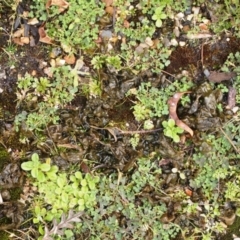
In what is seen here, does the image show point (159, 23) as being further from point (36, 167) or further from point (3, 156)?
point (3, 156)

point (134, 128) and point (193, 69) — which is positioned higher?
point (193, 69)

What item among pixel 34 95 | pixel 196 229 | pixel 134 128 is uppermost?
pixel 34 95

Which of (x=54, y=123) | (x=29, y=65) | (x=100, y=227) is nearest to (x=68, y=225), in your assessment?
(x=100, y=227)

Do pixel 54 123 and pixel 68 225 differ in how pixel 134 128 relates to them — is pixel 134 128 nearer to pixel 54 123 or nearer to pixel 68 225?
pixel 54 123

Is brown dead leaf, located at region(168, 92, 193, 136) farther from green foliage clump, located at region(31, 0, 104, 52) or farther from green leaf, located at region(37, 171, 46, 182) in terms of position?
green leaf, located at region(37, 171, 46, 182)

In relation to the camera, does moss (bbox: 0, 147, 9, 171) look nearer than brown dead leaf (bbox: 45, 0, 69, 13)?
No

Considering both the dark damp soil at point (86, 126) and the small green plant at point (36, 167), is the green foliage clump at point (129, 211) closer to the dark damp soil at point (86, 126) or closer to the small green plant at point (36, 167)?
the dark damp soil at point (86, 126)

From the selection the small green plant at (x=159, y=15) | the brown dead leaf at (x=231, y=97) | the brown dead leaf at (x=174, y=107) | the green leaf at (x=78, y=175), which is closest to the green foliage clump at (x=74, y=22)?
the small green plant at (x=159, y=15)

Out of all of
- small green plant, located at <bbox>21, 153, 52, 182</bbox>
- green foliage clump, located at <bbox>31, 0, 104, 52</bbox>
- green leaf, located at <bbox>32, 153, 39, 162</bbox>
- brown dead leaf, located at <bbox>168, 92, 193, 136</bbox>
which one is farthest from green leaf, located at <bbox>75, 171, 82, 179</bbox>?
green foliage clump, located at <bbox>31, 0, 104, 52</bbox>
